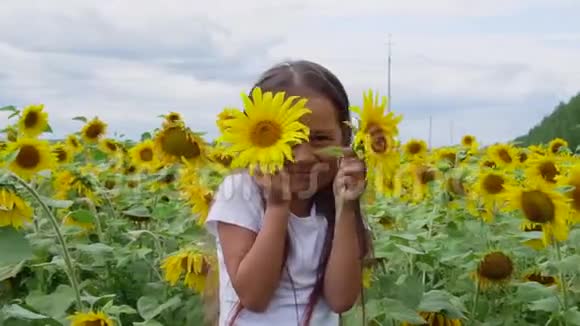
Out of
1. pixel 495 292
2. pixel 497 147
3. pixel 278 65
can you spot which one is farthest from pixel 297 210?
pixel 497 147

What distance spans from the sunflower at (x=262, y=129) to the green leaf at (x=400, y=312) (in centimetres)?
57

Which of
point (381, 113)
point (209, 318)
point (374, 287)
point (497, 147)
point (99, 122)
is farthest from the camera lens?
point (99, 122)

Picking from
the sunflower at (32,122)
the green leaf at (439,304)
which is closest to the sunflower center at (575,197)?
the green leaf at (439,304)

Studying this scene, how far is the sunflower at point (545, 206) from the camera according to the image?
2143 mm

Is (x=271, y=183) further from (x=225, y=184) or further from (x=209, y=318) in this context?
(x=209, y=318)

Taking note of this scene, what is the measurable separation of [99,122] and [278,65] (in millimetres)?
2478

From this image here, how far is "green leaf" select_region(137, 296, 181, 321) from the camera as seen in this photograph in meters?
2.00

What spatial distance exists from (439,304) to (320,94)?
1.97ft

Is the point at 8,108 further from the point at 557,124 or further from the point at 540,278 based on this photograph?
the point at 557,124

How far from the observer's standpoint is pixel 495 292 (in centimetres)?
239

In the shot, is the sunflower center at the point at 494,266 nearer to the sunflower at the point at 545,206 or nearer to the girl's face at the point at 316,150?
the sunflower at the point at 545,206

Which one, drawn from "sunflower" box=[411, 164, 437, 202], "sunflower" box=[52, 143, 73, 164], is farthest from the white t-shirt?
"sunflower" box=[52, 143, 73, 164]

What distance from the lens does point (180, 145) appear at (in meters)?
2.55

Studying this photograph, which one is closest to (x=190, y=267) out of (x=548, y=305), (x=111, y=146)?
(x=548, y=305)
